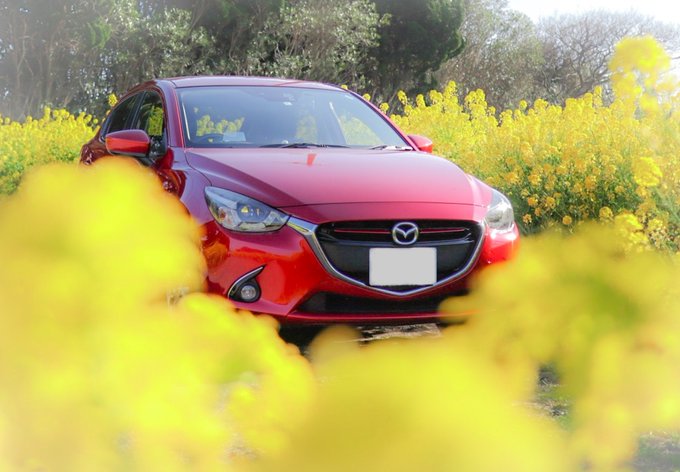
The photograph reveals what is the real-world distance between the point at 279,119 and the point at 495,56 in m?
33.6

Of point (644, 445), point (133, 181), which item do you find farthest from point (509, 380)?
point (133, 181)

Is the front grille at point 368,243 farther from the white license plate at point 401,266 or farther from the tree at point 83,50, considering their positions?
the tree at point 83,50

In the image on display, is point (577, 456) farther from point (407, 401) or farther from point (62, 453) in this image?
point (62, 453)

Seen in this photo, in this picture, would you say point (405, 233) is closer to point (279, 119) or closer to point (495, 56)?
point (279, 119)

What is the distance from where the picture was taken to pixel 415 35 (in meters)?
30.5

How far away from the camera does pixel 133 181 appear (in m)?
4.64

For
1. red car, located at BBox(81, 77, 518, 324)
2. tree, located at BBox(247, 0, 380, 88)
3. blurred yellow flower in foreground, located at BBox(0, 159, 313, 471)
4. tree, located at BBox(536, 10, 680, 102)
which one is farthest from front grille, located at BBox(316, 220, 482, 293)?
tree, located at BBox(536, 10, 680, 102)

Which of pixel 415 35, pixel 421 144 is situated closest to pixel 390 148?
pixel 421 144

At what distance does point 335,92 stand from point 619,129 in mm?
1685

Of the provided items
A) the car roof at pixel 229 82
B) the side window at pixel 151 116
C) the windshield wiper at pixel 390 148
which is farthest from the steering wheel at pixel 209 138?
the windshield wiper at pixel 390 148

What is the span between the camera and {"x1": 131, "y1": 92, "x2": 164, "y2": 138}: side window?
536 cm

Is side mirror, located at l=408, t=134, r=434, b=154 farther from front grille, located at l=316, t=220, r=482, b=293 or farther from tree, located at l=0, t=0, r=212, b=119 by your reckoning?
tree, located at l=0, t=0, r=212, b=119

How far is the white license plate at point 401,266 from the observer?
398 centimetres

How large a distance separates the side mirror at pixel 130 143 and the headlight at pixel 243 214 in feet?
3.01
